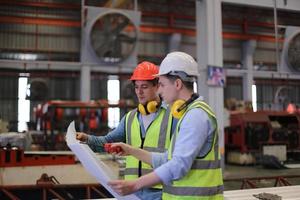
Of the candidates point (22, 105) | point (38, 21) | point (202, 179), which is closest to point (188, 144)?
point (202, 179)

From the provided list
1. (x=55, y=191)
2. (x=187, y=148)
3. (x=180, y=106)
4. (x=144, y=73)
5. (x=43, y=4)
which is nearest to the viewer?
(x=187, y=148)

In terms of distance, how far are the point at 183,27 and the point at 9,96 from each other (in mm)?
6816

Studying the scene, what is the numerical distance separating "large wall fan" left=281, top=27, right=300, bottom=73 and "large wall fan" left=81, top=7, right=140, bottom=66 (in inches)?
129

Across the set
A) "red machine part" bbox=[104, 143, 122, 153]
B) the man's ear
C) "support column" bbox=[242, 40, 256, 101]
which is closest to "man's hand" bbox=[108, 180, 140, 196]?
"red machine part" bbox=[104, 143, 122, 153]

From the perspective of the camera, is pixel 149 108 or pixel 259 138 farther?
pixel 259 138

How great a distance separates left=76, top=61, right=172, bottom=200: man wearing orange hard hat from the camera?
2.18 metres

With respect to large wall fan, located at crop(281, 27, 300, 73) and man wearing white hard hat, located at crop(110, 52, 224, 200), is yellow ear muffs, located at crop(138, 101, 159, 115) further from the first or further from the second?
large wall fan, located at crop(281, 27, 300, 73)

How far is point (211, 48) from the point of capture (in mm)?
7906

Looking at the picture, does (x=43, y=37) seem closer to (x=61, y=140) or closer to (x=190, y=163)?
(x=61, y=140)

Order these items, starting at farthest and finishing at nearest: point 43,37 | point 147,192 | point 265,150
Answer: point 43,37 → point 265,150 → point 147,192

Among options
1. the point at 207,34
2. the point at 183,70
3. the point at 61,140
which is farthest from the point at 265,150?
the point at 183,70

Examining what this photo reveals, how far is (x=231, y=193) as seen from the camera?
3.18 meters

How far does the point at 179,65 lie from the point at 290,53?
7066 mm

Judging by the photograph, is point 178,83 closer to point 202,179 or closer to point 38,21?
point 202,179
